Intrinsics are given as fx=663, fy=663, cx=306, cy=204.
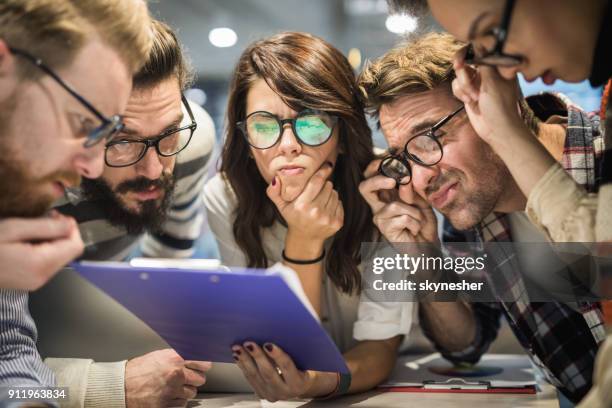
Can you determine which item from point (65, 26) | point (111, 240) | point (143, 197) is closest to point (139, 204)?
point (143, 197)

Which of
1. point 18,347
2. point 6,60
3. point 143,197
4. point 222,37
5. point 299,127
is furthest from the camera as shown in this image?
point 222,37

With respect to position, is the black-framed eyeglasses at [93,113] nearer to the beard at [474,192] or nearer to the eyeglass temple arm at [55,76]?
the eyeglass temple arm at [55,76]

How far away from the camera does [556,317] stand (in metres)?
1.70

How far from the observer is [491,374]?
1.88m

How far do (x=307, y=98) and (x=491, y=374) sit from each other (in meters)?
0.94

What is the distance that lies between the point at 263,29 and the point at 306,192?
0.64 metres

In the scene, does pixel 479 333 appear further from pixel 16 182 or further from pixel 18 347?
pixel 16 182

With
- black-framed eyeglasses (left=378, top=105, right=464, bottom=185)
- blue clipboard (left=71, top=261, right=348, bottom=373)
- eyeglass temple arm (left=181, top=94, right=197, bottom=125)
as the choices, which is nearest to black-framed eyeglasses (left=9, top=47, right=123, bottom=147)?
blue clipboard (left=71, top=261, right=348, bottom=373)

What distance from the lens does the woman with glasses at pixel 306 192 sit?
1.67 meters

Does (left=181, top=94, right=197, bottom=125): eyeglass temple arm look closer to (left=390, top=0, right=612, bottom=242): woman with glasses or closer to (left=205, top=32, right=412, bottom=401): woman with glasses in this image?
(left=205, top=32, right=412, bottom=401): woman with glasses

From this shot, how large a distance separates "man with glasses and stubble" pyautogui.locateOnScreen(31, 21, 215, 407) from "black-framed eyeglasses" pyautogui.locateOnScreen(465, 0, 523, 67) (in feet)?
2.57

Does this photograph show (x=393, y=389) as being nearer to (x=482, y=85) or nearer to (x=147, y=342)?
(x=147, y=342)

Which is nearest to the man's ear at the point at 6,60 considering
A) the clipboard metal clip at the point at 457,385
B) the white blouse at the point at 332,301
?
the white blouse at the point at 332,301

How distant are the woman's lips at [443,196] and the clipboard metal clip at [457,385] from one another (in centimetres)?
46
